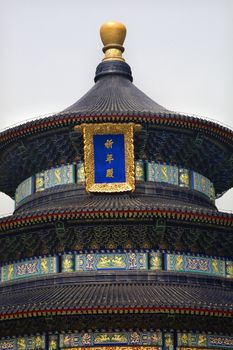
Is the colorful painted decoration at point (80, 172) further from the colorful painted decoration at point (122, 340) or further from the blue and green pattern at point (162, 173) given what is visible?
the colorful painted decoration at point (122, 340)

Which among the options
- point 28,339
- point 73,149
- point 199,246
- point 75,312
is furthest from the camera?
point 73,149

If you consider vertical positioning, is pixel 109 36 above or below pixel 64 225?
above

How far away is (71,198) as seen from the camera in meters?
28.6

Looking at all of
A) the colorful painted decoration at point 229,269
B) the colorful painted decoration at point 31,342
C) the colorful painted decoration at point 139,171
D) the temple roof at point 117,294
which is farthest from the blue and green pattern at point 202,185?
the colorful painted decoration at point 31,342

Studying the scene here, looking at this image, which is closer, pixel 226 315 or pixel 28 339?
pixel 226 315

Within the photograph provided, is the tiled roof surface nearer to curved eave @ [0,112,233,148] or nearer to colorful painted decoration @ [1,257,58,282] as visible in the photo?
colorful painted decoration @ [1,257,58,282]

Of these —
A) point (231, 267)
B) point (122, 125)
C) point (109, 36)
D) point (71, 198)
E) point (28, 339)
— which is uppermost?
point (109, 36)

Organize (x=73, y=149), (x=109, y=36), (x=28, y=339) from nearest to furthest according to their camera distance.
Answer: (x=28, y=339) < (x=73, y=149) < (x=109, y=36)

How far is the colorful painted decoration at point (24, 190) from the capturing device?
30364mm

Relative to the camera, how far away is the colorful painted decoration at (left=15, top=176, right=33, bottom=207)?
99.6 feet

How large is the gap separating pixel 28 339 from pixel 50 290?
157 centimetres

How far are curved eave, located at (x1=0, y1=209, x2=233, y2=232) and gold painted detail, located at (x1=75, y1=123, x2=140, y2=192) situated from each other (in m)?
2.17

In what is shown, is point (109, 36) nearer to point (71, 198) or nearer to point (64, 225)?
point (71, 198)

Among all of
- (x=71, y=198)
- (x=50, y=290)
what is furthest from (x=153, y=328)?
(x=71, y=198)
